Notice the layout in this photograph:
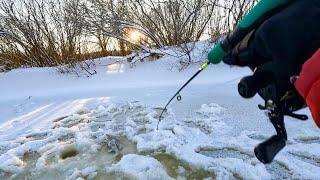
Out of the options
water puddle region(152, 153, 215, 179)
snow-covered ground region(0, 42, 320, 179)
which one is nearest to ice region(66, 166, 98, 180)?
snow-covered ground region(0, 42, 320, 179)

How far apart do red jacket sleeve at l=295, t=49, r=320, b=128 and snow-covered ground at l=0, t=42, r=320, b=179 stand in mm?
1520

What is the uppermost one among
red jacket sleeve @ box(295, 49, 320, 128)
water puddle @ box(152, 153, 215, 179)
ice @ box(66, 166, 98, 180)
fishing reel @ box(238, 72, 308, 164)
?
red jacket sleeve @ box(295, 49, 320, 128)

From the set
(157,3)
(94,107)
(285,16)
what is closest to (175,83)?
(94,107)

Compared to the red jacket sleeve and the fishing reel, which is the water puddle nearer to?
the fishing reel

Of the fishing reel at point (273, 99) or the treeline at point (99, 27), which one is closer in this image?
the fishing reel at point (273, 99)

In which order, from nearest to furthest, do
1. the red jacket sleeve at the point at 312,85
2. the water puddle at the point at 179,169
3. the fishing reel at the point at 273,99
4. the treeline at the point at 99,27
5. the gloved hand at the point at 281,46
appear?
the red jacket sleeve at the point at 312,85
the gloved hand at the point at 281,46
the fishing reel at the point at 273,99
the water puddle at the point at 179,169
the treeline at the point at 99,27

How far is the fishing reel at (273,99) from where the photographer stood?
129cm

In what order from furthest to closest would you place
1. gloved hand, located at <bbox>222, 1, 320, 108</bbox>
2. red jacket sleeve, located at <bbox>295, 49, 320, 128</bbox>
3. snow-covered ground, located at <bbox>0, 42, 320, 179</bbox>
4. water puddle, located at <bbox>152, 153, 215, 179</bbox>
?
1. snow-covered ground, located at <bbox>0, 42, 320, 179</bbox>
2. water puddle, located at <bbox>152, 153, 215, 179</bbox>
3. gloved hand, located at <bbox>222, 1, 320, 108</bbox>
4. red jacket sleeve, located at <bbox>295, 49, 320, 128</bbox>

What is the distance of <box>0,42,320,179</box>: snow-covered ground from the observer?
267 centimetres

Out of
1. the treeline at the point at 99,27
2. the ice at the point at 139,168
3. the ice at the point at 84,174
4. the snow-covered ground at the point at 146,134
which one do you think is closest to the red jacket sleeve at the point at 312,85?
the snow-covered ground at the point at 146,134

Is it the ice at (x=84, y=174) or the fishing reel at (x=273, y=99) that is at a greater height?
the fishing reel at (x=273, y=99)

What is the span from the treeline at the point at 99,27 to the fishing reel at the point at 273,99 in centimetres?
502

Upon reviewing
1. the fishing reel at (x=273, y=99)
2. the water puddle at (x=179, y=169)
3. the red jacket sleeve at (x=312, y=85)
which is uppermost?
the red jacket sleeve at (x=312, y=85)

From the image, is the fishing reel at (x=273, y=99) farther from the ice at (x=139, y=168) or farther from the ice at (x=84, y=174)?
the ice at (x=84, y=174)
